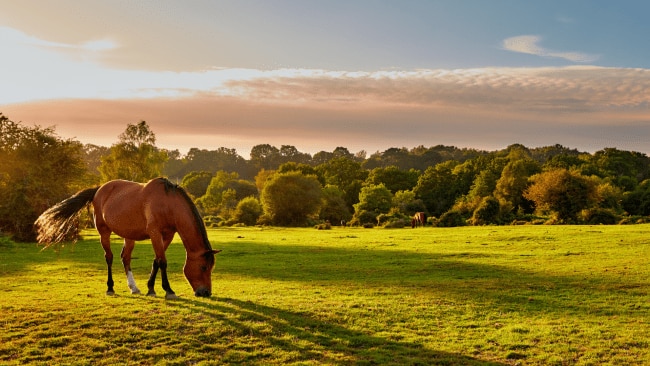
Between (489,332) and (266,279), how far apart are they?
10302mm

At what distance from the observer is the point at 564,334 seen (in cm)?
1115

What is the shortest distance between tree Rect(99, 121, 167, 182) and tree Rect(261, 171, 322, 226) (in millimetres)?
16551

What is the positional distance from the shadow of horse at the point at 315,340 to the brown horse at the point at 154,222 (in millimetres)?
914

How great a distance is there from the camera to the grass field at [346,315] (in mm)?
9672

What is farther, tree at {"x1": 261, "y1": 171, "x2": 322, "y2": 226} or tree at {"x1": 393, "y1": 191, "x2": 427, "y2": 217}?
tree at {"x1": 393, "y1": 191, "x2": 427, "y2": 217}

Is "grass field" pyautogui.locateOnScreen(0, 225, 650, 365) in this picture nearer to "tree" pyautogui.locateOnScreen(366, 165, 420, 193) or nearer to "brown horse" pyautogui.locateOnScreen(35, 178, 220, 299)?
"brown horse" pyautogui.locateOnScreen(35, 178, 220, 299)

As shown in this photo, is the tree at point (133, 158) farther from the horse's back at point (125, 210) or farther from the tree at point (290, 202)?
the horse's back at point (125, 210)

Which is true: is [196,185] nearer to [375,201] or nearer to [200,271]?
[375,201]

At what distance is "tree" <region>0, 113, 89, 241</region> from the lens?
36375 millimetres

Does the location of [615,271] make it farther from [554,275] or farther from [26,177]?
[26,177]

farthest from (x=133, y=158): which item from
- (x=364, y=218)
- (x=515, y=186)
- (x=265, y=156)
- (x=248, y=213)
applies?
(x=265, y=156)

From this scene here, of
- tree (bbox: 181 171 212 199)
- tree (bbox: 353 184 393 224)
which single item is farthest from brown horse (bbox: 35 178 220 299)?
tree (bbox: 181 171 212 199)

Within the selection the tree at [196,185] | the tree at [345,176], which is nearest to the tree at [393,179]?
the tree at [345,176]

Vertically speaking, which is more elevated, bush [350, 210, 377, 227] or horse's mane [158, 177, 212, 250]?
horse's mane [158, 177, 212, 250]
